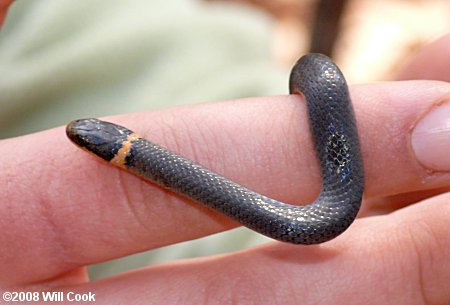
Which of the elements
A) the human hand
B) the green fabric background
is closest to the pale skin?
the human hand

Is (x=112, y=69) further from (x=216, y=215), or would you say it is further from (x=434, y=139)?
(x=434, y=139)

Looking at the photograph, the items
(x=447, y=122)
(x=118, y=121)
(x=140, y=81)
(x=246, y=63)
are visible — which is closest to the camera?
(x=447, y=122)

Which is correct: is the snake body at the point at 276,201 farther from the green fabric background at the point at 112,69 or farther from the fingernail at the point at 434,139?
the green fabric background at the point at 112,69

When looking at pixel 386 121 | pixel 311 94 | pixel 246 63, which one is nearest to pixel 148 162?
pixel 311 94

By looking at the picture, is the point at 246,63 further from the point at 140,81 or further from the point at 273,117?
the point at 273,117

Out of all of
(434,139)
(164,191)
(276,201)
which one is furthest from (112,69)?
(434,139)
